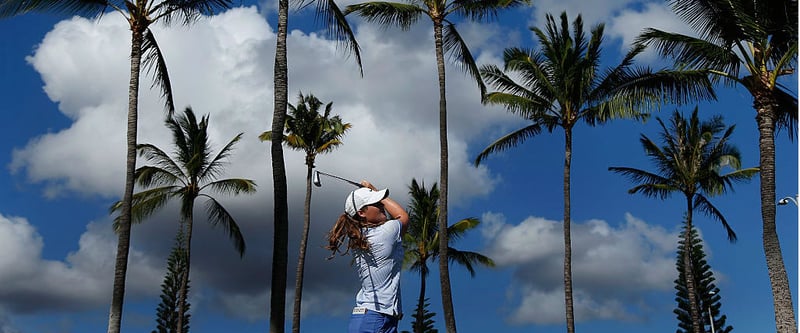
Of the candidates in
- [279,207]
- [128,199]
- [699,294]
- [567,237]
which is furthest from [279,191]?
[699,294]

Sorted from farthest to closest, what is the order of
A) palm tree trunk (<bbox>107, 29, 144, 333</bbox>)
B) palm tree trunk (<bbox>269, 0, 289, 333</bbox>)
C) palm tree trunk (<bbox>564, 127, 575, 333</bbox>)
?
palm tree trunk (<bbox>564, 127, 575, 333</bbox>)
palm tree trunk (<bbox>107, 29, 144, 333</bbox>)
palm tree trunk (<bbox>269, 0, 289, 333</bbox>)

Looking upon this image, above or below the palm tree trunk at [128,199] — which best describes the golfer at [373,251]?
below

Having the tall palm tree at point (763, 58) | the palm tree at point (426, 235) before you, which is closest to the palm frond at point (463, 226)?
the palm tree at point (426, 235)

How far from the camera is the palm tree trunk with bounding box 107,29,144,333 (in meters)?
17.9

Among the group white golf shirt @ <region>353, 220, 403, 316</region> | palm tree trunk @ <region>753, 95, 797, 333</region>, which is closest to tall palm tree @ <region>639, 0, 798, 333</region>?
palm tree trunk @ <region>753, 95, 797, 333</region>

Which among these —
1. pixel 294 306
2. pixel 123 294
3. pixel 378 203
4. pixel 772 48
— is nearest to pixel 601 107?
pixel 772 48

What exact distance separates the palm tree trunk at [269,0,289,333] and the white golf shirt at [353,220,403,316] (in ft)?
24.8

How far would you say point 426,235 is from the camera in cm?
4116

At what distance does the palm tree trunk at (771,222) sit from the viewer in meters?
18.9

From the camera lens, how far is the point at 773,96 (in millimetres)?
19688

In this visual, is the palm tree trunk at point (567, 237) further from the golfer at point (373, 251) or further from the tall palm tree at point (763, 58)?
the golfer at point (373, 251)

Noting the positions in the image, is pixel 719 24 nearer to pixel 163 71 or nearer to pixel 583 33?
pixel 583 33

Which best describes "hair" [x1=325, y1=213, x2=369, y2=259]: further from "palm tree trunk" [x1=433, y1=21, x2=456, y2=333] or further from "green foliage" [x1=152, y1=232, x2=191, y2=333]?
"green foliage" [x1=152, y1=232, x2=191, y2=333]

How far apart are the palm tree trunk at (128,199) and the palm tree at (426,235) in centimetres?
2200
